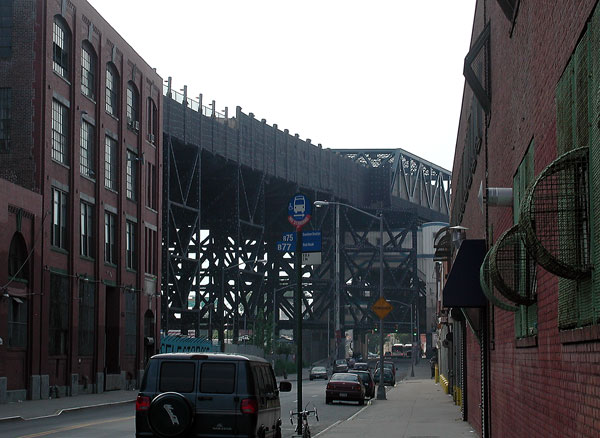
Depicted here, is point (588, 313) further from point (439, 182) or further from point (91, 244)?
point (439, 182)

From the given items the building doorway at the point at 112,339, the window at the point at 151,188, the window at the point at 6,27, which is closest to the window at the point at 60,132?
the window at the point at 6,27

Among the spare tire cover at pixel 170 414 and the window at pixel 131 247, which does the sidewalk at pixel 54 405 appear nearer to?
the window at pixel 131 247

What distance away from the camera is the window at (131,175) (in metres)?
63.1

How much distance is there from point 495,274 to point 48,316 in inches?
1628

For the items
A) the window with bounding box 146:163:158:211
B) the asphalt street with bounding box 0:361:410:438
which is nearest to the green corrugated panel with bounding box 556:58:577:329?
the asphalt street with bounding box 0:361:410:438

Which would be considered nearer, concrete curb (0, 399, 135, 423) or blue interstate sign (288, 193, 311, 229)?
blue interstate sign (288, 193, 311, 229)

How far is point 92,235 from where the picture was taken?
5656 cm

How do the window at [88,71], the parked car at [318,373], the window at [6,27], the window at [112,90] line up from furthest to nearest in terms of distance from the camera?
1. the parked car at [318,373]
2. the window at [112,90]
3. the window at [88,71]
4. the window at [6,27]

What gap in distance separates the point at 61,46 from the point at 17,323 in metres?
15.1

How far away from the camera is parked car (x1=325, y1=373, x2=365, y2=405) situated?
151 feet

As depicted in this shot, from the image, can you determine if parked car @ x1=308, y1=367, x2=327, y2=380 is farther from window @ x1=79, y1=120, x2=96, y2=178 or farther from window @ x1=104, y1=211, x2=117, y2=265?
window @ x1=79, y1=120, x2=96, y2=178

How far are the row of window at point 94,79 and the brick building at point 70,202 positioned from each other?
8 centimetres

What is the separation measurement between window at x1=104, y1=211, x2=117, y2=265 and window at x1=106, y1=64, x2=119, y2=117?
238 inches

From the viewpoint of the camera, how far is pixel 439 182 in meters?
150
